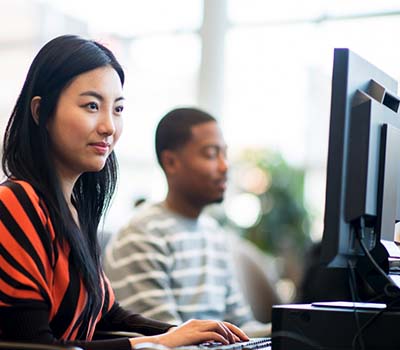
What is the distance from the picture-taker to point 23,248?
1.63 meters

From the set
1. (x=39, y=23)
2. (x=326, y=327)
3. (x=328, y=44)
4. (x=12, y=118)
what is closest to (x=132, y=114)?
(x=39, y=23)

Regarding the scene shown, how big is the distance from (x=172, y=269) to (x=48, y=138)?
1.43 m

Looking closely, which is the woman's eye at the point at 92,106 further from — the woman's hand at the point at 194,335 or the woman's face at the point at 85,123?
the woman's hand at the point at 194,335

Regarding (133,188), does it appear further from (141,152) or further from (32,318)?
(32,318)

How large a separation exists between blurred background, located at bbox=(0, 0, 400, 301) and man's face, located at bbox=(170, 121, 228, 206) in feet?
5.94

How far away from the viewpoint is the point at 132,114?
5.58 m

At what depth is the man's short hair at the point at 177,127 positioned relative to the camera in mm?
3354

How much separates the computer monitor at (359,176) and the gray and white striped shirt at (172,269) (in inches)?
57.4

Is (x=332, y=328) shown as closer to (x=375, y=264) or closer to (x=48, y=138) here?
(x=375, y=264)

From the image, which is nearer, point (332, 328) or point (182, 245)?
point (332, 328)

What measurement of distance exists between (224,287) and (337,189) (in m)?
1.91

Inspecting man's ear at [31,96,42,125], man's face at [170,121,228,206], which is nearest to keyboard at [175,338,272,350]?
man's ear at [31,96,42,125]

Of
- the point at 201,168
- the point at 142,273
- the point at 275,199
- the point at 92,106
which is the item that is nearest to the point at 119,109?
the point at 92,106

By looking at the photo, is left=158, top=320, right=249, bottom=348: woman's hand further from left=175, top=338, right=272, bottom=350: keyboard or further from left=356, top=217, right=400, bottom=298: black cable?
left=356, top=217, right=400, bottom=298: black cable
